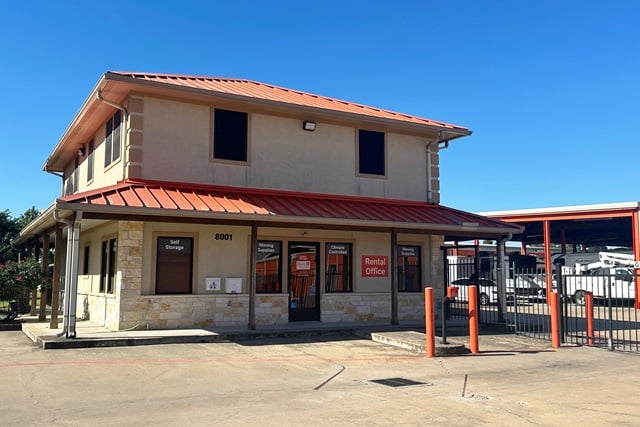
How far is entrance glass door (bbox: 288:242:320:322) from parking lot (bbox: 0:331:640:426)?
3150mm

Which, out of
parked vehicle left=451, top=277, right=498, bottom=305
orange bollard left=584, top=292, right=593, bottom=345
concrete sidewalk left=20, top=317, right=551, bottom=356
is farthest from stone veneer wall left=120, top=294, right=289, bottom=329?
parked vehicle left=451, top=277, right=498, bottom=305

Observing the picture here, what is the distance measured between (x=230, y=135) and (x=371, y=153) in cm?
460

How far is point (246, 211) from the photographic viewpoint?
549 inches

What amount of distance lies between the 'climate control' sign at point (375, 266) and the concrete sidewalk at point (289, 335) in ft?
5.03

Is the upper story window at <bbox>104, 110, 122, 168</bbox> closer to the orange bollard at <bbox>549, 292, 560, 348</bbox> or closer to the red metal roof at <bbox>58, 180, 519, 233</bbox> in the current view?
the red metal roof at <bbox>58, 180, 519, 233</bbox>

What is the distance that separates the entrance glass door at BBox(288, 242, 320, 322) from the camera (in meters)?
16.4

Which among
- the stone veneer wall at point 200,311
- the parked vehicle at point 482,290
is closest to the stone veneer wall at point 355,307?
the stone veneer wall at point 200,311

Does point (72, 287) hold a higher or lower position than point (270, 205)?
lower

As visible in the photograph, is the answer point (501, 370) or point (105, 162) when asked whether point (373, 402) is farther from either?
point (105, 162)

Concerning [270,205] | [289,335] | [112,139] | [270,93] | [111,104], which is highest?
[270,93]

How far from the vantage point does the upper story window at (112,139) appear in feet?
52.5

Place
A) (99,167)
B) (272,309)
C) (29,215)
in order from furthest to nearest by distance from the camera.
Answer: (29,215), (99,167), (272,309)

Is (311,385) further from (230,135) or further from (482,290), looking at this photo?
(482,290)

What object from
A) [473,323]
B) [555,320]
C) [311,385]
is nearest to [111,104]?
[311,385]
